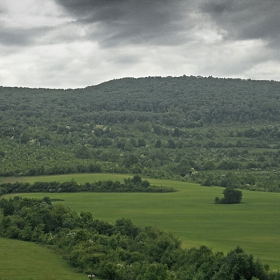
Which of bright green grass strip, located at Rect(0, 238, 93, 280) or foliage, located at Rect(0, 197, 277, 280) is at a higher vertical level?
foliage, located at Rect(0, 197, 277, 280)

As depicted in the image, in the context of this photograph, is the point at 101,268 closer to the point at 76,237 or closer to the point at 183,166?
the point at 76,237

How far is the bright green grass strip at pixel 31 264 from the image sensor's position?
5759 cm

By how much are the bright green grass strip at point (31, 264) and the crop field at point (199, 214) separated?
49.9ft

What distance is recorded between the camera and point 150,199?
112250mm

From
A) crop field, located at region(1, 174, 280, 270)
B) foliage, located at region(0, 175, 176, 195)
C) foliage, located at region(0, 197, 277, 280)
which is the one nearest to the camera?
foliage, located at region(0, 197, 277, 280)

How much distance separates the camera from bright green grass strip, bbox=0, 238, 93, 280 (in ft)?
189

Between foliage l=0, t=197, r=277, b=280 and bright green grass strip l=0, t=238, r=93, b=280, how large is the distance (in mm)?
A: 1771

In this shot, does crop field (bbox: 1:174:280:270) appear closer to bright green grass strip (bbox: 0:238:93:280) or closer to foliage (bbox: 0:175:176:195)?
foliage (bbox: 0:175:176:195)

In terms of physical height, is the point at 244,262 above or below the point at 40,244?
above

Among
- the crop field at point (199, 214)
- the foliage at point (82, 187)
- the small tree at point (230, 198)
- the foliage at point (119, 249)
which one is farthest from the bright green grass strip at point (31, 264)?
the foliage at point (82, 187)

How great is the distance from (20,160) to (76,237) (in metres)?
83.0

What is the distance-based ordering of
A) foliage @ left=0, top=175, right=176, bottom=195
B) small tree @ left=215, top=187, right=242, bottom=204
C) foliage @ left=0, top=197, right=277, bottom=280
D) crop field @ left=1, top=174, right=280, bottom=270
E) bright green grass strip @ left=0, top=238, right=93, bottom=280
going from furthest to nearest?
foliage @ left=0, top=175, right=176, bottom=195, small tree @ left=215, top=187, right=242, bottom=204, crop field @ left=1, top=174, right=280, bottom=270, bright green grass strip @ left=0, top=238, right=93, bottom=280, foliage @ left=0, top=197, right=277, bottom=280

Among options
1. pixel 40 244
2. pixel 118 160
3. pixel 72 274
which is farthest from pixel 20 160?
pixel 72 274

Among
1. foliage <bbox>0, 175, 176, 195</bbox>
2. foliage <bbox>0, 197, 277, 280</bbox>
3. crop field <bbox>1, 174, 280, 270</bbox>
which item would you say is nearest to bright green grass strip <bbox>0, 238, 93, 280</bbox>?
foliage <bbox>0, 197, 277, 280</bbox>
